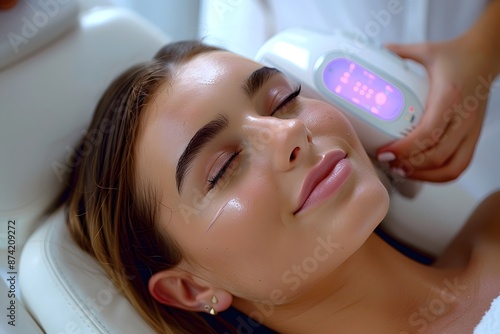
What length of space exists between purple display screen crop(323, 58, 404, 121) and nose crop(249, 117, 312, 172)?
0.21 m

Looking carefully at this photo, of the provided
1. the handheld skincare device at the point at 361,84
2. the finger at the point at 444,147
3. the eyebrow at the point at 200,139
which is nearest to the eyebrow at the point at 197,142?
the eyebrow at the point at 200,139

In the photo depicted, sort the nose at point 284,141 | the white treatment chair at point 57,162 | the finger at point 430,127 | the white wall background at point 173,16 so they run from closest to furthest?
the nose at point 284,141 < the white treatment chair at point 57,162 < the finger at point 430,127 < the white wall background at point 173,16

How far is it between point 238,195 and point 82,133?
1.19 ft

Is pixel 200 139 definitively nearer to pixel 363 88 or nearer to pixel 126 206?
pixel 126 206

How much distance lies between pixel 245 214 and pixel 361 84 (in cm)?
35

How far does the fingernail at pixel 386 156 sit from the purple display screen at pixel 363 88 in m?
0.06

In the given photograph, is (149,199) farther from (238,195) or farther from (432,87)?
(432,87)

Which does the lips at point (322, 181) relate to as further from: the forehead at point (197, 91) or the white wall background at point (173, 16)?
the white wall background at point (173, 16)

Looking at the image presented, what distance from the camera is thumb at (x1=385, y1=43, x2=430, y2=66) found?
987 mm

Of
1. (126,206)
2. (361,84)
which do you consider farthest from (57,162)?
(361,84)

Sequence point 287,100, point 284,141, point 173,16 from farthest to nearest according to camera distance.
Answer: point 173,16
point 287,100
point 284,141

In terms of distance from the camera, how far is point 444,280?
90 cm

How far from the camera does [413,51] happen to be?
1.00m

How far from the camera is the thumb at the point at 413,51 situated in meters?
0.99
